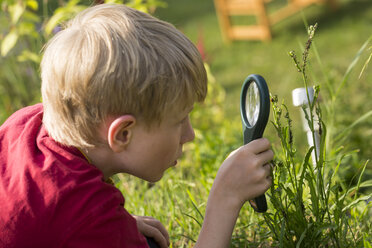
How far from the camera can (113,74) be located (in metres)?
1.54

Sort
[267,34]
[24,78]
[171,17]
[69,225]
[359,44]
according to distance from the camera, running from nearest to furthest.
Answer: [69,225], [24,78], [359,44], [267,34], [171,17]

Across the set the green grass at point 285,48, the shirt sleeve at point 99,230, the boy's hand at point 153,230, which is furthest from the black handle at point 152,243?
the green grass at point 285,48

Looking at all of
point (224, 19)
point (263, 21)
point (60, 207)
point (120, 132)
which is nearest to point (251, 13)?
point (263, 21)

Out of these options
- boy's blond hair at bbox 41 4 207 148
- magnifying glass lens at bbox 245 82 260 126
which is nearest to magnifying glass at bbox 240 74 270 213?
magnifying glass lens at bbox 245 82 260 126

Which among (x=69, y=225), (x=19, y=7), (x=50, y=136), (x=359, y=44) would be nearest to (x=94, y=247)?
(x=69, y=225)

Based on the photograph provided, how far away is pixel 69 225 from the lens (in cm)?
150

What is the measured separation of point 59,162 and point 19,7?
1700mm

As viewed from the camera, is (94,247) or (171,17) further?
(171,17)

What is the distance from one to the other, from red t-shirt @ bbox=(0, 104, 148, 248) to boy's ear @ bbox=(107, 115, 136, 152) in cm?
9

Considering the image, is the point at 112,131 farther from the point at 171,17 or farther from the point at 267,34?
the point at 171,17

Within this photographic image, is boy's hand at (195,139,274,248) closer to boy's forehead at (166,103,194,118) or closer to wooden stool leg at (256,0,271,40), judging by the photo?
boy's forehead at (166,103,194,118)

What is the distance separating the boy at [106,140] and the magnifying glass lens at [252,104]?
9cm

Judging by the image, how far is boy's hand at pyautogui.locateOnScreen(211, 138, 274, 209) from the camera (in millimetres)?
1640

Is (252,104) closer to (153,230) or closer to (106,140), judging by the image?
(106,140)
